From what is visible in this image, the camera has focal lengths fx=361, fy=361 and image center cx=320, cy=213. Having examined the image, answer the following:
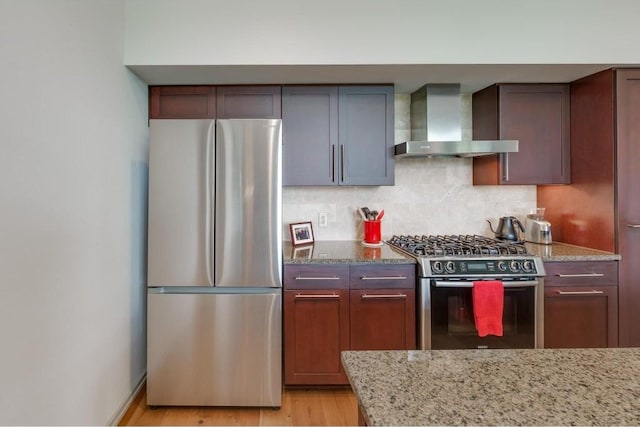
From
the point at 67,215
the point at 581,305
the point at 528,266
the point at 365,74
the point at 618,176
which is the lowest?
the point at 581,305

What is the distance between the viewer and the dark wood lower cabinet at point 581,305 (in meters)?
2.34

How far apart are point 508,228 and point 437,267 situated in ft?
3.30

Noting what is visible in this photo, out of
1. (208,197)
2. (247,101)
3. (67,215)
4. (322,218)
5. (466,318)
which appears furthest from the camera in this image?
(322,218)

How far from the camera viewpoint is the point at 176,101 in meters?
2.67

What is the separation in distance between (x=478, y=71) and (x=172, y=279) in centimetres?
241

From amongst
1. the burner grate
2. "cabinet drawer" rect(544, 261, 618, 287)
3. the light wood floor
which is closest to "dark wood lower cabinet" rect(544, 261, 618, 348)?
"cabinet drawer" rect(544, 261, 618, 287)

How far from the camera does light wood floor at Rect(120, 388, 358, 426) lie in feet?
6.93

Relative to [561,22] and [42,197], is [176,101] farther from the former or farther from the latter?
[561,22]

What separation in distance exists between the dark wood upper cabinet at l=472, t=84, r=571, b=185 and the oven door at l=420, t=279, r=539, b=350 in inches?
35.5

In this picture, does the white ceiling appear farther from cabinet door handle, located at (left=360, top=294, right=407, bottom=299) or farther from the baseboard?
the baseboard

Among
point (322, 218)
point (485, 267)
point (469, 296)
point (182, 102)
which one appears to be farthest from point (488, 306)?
point (182, 102)

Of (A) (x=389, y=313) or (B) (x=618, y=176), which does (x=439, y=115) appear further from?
(A) (x=389, y=313)

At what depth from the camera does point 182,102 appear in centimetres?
267

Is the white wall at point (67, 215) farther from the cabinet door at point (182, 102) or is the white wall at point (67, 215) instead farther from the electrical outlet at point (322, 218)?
the electrical outlet at point (322, 218)
